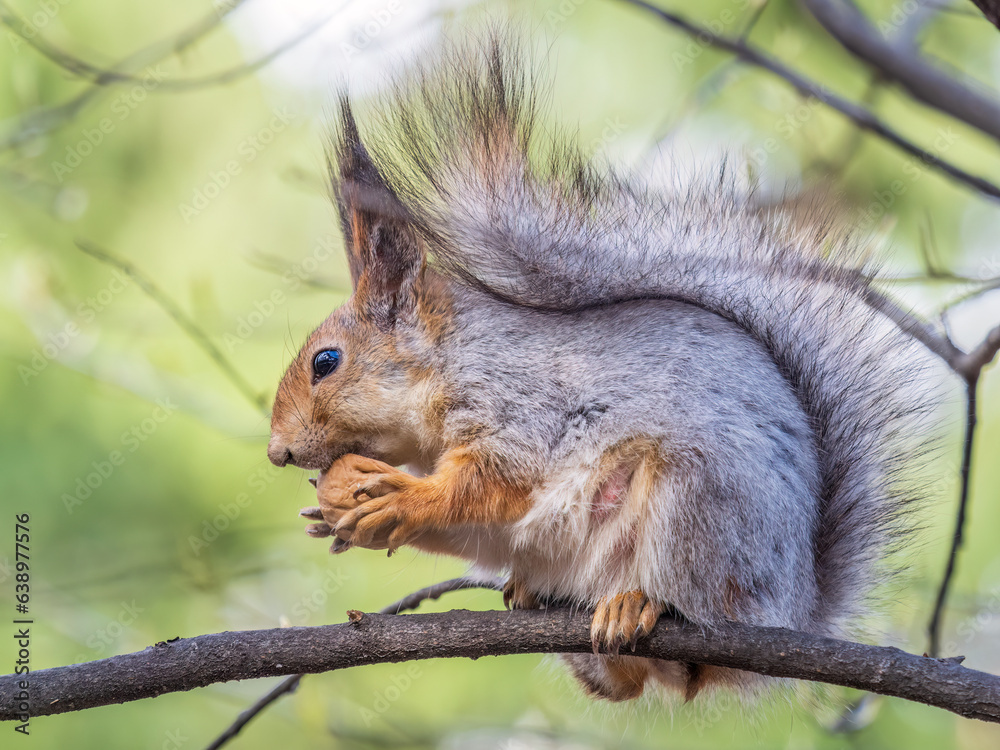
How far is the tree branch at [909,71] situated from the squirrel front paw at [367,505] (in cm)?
129

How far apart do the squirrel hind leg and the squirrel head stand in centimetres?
63

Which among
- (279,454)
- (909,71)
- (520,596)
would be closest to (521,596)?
(520,596)

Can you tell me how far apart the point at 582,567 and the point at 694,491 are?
0.33 metres

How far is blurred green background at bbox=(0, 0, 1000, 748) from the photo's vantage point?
2982mm

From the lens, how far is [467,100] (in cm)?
203

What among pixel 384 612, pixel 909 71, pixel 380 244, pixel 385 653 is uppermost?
pixel 909 71

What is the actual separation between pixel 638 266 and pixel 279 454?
918mm

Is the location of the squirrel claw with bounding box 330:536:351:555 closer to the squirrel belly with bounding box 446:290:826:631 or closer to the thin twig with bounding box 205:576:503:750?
the thin twig with bounding box 205:576:503:750

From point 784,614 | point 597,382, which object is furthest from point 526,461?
point 784,614

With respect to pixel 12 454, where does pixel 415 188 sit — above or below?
above

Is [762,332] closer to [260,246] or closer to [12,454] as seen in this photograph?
[260,246]

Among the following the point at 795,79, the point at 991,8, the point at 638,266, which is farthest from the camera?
the point at 795,79

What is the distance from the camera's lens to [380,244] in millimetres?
2084

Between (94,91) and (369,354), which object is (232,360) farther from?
(369,354)
